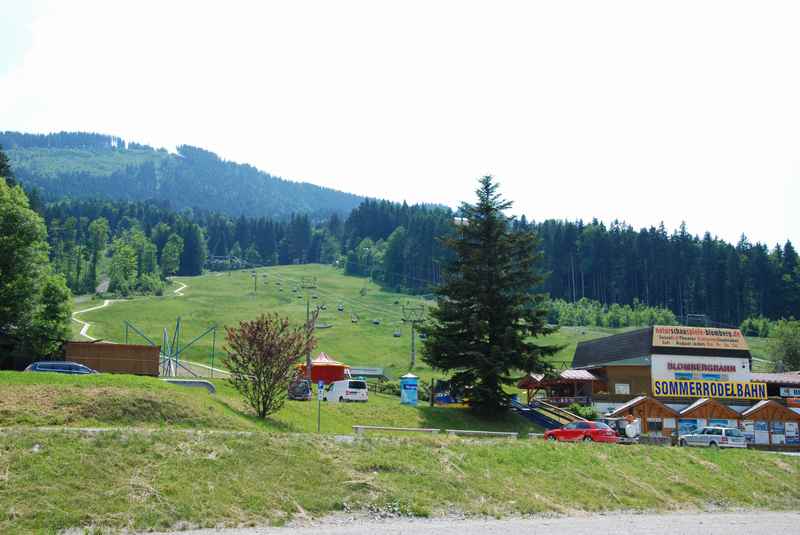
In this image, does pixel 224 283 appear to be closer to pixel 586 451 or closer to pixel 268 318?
pixel 268 318

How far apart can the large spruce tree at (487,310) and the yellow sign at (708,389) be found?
13899mm

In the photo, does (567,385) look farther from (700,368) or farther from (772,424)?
(772,424)

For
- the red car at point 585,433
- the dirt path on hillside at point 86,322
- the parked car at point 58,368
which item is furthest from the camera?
the dirt path on hillside at point 86,322

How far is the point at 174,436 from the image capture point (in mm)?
22594

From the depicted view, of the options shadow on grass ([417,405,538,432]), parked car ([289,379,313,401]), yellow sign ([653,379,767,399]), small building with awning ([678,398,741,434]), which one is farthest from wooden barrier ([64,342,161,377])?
small building with awning ([678,398,741,434])

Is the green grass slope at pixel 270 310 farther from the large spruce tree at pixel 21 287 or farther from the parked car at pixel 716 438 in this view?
the parked car at pixel 716 438

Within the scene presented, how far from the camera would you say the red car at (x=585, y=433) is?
3697cm

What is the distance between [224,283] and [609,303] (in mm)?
88786

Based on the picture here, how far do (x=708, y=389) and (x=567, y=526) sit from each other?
38690 mm

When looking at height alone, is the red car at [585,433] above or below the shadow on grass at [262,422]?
below

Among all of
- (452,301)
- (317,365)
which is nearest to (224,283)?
(317,365)

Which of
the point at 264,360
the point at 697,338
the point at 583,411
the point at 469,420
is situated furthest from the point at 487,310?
the point at 697,338

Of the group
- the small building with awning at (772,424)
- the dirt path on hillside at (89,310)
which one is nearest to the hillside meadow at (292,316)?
the dirt path on hillside at (89,310)

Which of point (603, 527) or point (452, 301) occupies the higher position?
point (452, 301)
